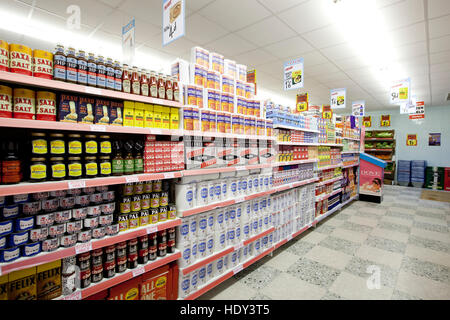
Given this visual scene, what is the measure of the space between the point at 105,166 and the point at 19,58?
0.78 meters

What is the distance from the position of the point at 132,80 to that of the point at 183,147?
0.69m

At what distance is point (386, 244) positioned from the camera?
Answer: 372cm

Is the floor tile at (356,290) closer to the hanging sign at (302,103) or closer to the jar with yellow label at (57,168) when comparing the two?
the jar with yellow label at (57,168)

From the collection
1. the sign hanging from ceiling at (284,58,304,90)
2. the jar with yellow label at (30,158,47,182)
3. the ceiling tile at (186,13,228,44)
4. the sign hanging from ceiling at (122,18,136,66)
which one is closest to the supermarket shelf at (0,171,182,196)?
the jar with yellow label at (30,158,47,182)

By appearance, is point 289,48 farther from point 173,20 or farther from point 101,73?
point 101,73

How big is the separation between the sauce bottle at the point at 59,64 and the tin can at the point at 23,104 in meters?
0.18

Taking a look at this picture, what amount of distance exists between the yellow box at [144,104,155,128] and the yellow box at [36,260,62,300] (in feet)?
3.74

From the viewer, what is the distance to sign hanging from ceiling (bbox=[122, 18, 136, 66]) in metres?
2.75

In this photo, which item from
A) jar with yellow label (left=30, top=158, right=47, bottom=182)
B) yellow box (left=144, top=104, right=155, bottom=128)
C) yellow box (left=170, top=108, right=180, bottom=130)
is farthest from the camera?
yellow box (left=170, top=108, right=180, bottom=130)

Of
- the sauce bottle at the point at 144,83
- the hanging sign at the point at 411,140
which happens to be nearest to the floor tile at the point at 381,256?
the sauce bottle at the point at 144,83

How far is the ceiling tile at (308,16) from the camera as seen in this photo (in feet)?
10.4

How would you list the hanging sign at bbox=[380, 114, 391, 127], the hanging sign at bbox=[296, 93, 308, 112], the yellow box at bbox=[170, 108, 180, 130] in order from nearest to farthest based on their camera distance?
the yellow box at bbox=[170, 108, 180, 130] → the hanging sign at bbox=[296, 93, 308, 112] → the hanging sign at bbox=[380, 114, 391, 127]

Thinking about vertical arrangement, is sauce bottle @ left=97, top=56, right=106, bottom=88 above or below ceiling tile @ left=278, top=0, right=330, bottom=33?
below

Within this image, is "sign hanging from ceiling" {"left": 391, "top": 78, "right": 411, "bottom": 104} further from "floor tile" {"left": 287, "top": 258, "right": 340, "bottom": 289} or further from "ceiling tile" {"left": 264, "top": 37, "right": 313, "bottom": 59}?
"floor tile" {"left": 287, "top": 258, "right": 340, "bottom": 289}
